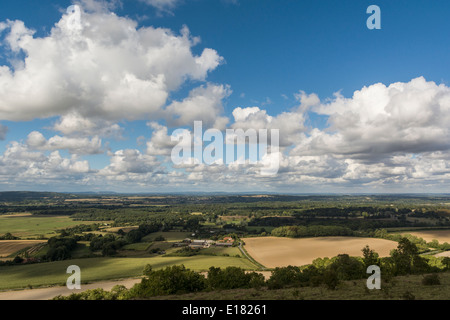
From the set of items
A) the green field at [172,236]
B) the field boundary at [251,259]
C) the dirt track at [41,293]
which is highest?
the dirt track at [41,293]

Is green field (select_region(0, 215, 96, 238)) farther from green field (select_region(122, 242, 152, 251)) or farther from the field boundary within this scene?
the field boundary

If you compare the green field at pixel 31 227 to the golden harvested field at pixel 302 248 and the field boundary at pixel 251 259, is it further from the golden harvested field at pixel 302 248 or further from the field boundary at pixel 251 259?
the golden harvested field at pixel 302 248

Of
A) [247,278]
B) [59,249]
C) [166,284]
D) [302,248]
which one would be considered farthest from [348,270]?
[59,249]

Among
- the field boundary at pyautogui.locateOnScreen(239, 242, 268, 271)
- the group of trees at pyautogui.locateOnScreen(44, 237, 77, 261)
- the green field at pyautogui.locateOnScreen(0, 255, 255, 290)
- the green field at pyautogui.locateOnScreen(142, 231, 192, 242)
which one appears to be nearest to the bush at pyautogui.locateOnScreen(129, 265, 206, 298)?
the green field at pyautogui.locateOnScreen(0, 255, 255, 290)

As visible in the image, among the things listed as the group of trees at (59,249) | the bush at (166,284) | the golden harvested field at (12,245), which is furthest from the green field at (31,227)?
the bush at (166,284)
